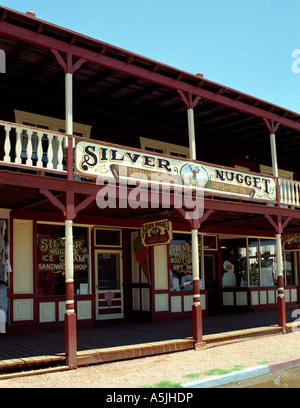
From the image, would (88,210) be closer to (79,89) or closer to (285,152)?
(79,89)

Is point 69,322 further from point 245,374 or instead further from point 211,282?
point 211,282

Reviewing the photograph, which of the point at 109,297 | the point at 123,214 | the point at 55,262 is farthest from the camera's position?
the point at 109,297

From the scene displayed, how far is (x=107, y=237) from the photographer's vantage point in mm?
14211

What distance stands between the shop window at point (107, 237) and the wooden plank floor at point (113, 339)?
A: 7.70 feet

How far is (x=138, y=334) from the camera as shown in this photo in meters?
11.6

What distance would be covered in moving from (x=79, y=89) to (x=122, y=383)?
24.9ft

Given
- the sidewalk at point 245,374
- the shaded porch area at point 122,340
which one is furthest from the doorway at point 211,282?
the sidewalk at point 245,374

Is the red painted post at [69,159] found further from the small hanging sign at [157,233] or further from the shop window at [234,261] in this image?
the shop window at [234,261]

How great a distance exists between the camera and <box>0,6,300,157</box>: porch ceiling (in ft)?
31.9

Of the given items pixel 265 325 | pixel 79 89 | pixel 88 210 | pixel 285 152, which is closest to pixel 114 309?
pixel 88 210

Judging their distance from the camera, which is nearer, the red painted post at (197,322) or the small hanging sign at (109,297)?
the red painted post at (197,322)

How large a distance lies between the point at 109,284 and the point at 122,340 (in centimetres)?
356

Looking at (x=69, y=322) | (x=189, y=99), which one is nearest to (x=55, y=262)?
(x=69, y=322)

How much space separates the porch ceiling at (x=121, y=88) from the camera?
9.72m
